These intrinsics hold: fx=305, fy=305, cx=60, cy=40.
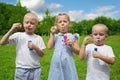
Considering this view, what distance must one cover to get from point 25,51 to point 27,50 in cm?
4

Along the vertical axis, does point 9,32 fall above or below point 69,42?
above

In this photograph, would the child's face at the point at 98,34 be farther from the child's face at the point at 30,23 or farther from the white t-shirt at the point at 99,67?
the child's face at the point at 30,23

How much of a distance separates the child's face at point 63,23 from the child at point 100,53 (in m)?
0.58

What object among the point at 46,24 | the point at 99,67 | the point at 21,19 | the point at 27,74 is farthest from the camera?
the point at 46,24

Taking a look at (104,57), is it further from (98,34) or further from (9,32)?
(9,32)

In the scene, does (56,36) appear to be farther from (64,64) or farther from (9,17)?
(9,17)

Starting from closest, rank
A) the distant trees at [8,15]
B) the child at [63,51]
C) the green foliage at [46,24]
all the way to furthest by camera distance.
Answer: the child at [63,51]
the distant trees at [8,15]
the green foliage at [46,24]

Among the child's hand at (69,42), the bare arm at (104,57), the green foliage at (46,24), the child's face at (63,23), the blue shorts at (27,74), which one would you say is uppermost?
the child's face at (63,23)

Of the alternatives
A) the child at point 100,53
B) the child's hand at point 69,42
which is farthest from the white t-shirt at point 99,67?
the child's hand at point 69,42

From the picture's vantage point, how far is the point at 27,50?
16.8ft

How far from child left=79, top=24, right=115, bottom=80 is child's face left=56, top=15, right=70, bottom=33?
58 cm

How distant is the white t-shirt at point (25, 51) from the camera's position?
5.10m

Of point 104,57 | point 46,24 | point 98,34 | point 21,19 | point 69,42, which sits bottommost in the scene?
point 46,24

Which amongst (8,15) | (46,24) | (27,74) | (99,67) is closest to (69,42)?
(99,67)
